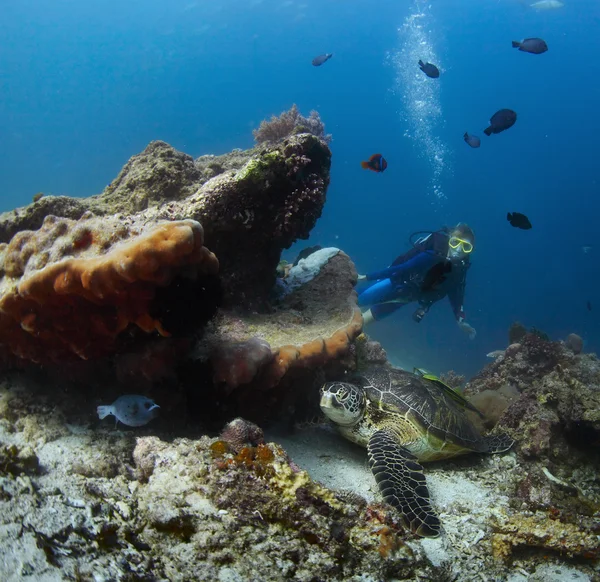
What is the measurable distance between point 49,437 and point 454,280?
6470 millimetres

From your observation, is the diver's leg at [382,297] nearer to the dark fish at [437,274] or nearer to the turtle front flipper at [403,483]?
the dark fish at [437,274]

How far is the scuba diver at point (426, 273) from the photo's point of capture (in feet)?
21.8

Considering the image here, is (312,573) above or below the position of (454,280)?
above

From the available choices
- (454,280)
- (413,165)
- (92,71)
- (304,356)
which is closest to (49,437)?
(304,356)

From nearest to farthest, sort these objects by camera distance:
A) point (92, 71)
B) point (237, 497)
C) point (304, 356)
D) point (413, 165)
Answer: point (237, 497), point (304, 356), point (413, 165), point (92, 71)

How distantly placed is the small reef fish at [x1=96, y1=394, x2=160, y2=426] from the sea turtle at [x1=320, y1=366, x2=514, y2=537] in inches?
54.8

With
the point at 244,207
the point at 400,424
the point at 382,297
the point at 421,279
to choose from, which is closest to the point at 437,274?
the point at 421,279

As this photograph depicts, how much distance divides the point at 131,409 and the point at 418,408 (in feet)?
8.36

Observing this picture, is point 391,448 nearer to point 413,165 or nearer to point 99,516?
point 99,516

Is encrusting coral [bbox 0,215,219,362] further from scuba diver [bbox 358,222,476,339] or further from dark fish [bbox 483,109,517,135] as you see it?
dark fish [bbox 483,109,517,135]

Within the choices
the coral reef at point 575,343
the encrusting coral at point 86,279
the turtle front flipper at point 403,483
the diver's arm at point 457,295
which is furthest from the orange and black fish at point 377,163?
the coral reef at point 575,343

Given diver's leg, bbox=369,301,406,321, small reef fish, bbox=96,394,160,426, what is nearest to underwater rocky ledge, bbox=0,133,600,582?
small reef fish, bbox=96,394,160,426

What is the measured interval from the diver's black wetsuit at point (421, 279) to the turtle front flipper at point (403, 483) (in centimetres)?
393

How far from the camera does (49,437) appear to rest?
7.22 ft
